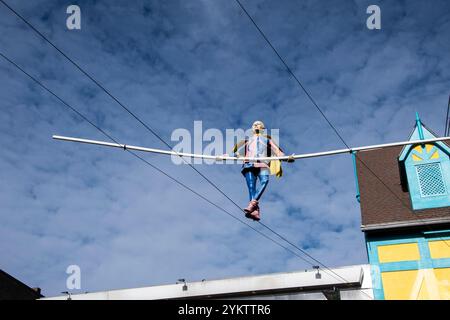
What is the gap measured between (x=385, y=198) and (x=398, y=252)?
6.96 ft

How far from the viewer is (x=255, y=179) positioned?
9594 millimetres

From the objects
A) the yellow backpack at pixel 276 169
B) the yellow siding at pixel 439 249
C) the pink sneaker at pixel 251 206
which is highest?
the yellow backpack at pixel 276 169

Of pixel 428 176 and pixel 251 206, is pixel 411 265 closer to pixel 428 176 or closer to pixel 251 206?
pixel 428 176

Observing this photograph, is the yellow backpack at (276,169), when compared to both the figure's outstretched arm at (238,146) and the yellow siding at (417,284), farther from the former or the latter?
the yellow siding at (417,284)

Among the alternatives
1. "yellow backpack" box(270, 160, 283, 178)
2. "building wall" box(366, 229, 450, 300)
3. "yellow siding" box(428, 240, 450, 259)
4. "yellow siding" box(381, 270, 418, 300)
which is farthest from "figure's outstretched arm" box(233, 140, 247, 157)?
"yellow siding" box(428, 240, 450, 259)

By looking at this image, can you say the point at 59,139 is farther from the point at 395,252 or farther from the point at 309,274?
the point at 395,252

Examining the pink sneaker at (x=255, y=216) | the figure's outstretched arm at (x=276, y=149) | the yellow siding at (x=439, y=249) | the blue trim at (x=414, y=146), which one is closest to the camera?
the pink sneaker at (x=255, y=216)

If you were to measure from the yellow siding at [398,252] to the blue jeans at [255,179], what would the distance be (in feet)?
24.2

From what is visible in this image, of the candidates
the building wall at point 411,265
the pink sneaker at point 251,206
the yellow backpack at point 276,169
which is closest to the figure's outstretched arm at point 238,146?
the yellow backpack at point 276,169

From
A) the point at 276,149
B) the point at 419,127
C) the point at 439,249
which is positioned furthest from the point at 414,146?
the point at 276,149

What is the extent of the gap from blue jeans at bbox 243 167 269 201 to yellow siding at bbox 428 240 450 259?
7866 millimetres

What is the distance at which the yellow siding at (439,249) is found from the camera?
47.5 feet

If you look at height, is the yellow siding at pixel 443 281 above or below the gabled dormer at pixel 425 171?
below

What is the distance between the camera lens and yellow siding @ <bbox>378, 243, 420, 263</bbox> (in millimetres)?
14789
